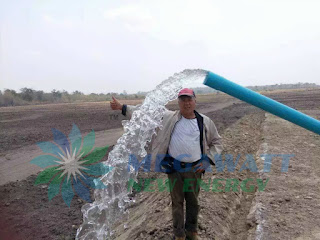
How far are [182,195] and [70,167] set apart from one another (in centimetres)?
515

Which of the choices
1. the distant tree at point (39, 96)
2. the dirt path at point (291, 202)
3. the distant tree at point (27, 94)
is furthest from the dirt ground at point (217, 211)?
the distant tree at point (39, 96)

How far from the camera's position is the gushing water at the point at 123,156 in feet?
10.5

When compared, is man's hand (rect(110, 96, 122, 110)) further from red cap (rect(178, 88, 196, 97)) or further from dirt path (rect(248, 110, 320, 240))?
dirt path (rect(248, 110, 320, 240))

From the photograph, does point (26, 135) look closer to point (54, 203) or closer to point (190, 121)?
point (54, 203)

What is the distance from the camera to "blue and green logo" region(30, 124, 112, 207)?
19.9 ft

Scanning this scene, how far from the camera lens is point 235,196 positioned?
5.25 meters

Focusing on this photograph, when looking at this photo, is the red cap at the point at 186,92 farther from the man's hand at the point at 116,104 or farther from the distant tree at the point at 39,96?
the distant tree at the point at 39,96

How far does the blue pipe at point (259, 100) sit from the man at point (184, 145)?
75 centimetres

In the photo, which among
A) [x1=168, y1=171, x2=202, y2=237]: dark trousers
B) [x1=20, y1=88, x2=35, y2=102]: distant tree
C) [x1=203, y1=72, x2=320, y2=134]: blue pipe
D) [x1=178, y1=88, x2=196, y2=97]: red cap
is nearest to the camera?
[x1=203, y1=72, x2=320, y2=134]: blue pipe

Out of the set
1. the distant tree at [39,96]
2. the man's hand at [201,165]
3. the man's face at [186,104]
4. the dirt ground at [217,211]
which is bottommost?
the dirt ground at [217,211]

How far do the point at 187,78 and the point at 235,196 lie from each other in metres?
3.28

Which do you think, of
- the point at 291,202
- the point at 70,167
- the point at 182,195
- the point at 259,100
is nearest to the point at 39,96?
the point at 70,167

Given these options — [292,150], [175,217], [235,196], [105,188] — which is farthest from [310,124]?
[292,150]

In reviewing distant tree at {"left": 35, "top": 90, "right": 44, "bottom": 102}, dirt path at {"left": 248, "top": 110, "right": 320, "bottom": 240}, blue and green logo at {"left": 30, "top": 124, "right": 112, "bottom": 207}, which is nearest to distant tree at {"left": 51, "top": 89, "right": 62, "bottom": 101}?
distant tree at {"left": 35, "top": 90, "right": 44, "bottom": 102}
